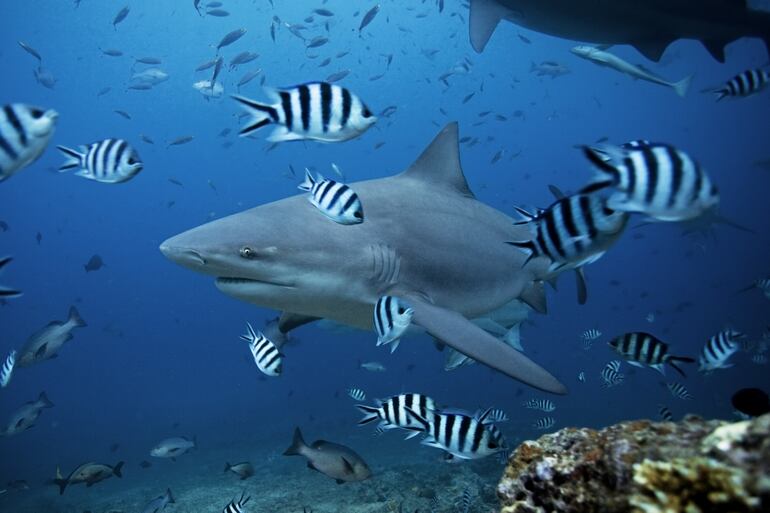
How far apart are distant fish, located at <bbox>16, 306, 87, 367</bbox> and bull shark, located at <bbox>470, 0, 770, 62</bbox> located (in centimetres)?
774

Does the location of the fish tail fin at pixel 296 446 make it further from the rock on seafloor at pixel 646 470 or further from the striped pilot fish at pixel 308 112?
the rock on seafloor at pixel 646 470

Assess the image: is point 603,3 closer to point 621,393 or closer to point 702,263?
point 621,393

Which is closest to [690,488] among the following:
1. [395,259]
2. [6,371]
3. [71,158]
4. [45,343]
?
[395,259]

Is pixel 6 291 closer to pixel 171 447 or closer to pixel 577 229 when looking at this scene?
pixel 577 229

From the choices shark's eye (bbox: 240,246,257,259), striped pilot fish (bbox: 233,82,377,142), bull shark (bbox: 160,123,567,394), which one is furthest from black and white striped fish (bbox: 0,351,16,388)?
striped pilot fish (bbox: 233,82,377,142)

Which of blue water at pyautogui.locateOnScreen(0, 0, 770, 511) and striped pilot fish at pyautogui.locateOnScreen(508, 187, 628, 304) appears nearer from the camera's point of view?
striped pilot fish at pyautogui.locateOnScreen(508, 187, 628, 304)

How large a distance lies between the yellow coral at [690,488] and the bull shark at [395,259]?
6.26ft

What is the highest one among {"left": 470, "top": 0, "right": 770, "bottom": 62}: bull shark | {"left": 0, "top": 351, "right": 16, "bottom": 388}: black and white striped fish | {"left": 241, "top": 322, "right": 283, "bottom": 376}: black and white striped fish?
{"left": 470, "top": 0, "right": 770, "bottom": 62}: bull shark

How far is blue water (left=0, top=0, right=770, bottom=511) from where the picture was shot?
88.2 ft

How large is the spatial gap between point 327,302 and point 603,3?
19.9 feet

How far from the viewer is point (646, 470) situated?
139 centimetres

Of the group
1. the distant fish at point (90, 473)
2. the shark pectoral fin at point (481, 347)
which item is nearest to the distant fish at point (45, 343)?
the distant fish at point (90, 473)

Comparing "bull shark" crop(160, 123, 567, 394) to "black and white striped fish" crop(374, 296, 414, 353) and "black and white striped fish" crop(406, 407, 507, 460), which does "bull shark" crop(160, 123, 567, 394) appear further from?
"black and white striped fish" crop(406, 407, 507, 460)

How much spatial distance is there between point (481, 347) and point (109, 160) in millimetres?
3499
